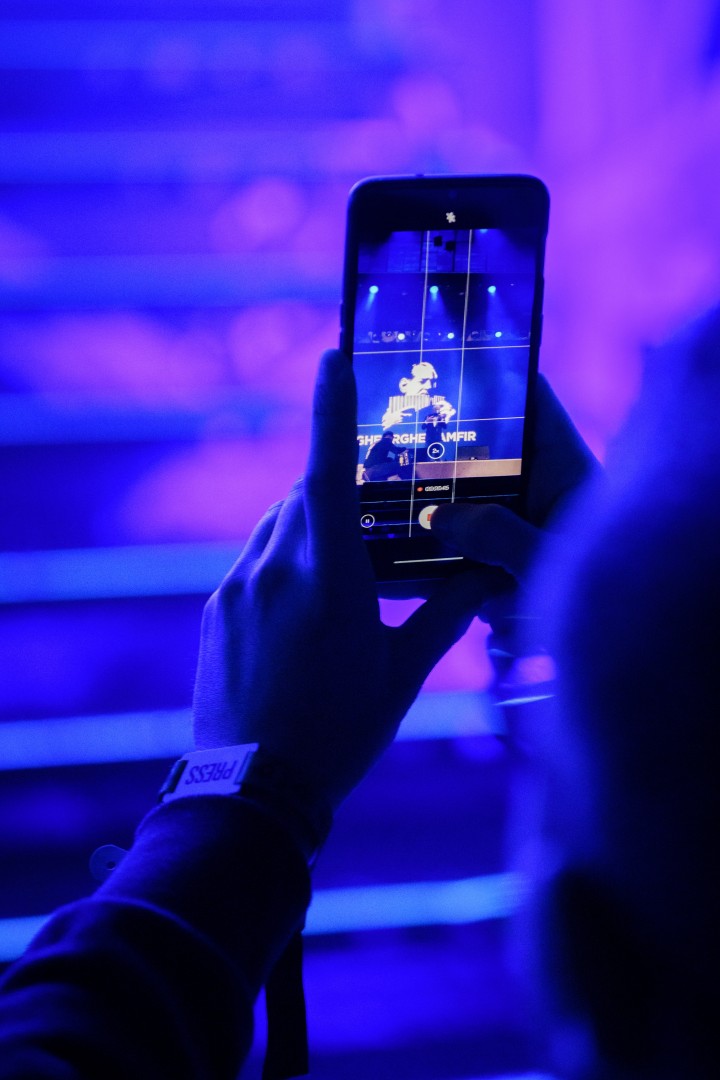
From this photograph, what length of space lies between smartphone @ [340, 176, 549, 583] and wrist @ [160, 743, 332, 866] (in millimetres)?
290

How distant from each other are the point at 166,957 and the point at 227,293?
1.98 ft

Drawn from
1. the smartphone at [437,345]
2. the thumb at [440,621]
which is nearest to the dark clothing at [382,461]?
the smartphone at [437,345]

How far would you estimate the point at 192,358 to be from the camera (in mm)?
828

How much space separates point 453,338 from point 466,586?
250 millimetres

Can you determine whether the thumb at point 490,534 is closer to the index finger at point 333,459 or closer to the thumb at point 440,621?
the thumb at point 440,621

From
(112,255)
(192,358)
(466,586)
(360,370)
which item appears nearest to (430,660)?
(466,586)

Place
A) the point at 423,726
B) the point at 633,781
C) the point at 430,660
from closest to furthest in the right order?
the point at 633,781 → the point at 430,660 → the point at 423,726

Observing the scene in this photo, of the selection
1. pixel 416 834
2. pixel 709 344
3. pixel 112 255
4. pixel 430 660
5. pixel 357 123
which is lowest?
pixel 416 834

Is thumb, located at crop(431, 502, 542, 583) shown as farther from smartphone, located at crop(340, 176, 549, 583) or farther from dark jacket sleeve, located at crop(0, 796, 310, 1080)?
dark jacket sleeve, located at crop(0, 796, 310, 1080)

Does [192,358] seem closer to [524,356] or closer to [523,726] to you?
[524,356]

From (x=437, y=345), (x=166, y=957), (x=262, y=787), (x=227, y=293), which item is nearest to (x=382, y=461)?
(x=437, y=345)

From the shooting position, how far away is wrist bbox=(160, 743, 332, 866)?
0.57 m

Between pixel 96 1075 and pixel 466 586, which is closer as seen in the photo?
pixel 96 1075

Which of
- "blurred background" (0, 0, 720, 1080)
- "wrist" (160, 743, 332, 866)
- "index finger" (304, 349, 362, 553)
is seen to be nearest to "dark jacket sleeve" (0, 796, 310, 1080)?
"wrist" (160, 743, 332, 866)
